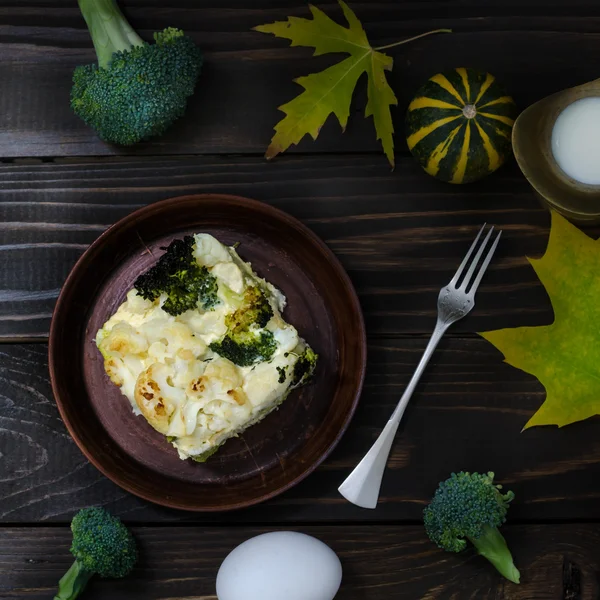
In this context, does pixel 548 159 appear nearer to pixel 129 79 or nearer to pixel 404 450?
pixel 404 450

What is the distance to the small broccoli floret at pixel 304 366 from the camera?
1.49 metres

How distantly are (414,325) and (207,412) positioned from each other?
1.53ft

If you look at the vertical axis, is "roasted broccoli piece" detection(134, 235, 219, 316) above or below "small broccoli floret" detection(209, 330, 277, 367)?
above

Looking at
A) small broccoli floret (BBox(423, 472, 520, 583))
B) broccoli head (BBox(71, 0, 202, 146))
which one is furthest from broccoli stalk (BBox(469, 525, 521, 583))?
broccoli head (BBox(71, 0, 202, 146))

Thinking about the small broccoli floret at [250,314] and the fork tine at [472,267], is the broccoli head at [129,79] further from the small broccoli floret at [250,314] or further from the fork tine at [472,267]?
the fork tine at [472,267]

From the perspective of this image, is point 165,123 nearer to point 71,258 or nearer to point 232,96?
point 232,96

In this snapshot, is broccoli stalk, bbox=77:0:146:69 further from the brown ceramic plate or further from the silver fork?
the silver fork

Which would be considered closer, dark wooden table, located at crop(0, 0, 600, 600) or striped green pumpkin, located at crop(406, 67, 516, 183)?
striped green pumpkin, located at crop(406, 67, 516, 183)

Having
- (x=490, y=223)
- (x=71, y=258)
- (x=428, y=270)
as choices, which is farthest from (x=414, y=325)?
(x=71, y=258)

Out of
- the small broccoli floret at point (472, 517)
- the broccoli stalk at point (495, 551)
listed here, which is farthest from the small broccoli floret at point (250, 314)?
the broccoli stalk at point (495, 551)

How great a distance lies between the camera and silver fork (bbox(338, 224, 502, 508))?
61.7 inches

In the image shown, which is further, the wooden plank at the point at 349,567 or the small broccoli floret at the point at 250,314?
the wooden plank at the point at 349,567

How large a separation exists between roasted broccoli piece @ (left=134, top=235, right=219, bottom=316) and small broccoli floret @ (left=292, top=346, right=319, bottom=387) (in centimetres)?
19

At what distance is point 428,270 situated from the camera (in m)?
1.62
